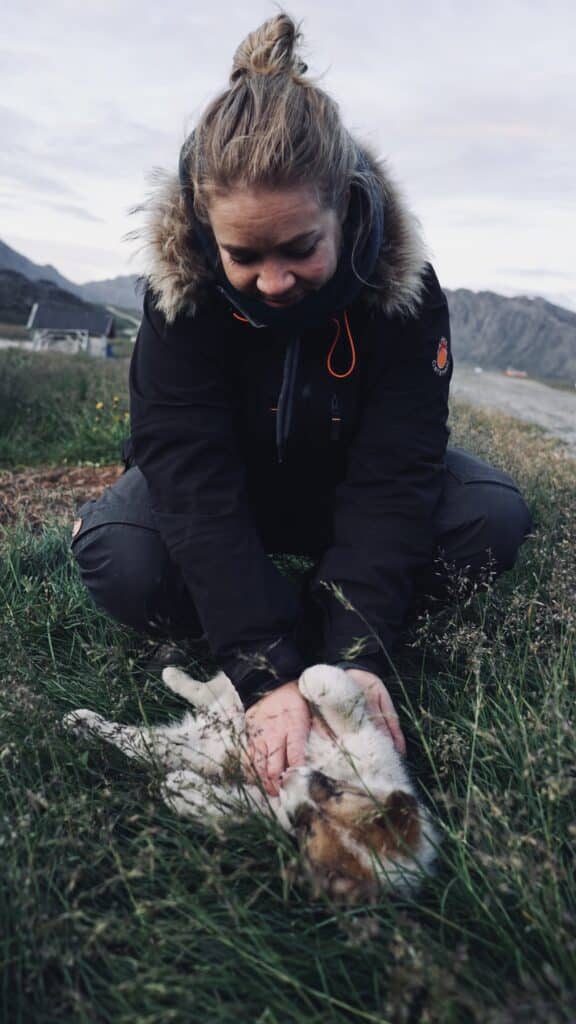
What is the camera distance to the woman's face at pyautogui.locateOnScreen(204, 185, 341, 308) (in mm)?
1968

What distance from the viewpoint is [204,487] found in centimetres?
235

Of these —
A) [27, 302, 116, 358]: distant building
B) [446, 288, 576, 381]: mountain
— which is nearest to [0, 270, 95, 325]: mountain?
[27, 302, 116, 358]: distant building

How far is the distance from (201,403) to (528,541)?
5.22ft

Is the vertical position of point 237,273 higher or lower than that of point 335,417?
higher

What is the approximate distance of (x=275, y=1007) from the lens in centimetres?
130

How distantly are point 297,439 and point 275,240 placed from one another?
2.43 feet

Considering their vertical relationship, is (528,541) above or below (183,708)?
above

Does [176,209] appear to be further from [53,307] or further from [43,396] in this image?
[53,307]

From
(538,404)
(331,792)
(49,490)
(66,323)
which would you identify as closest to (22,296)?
(66,323)

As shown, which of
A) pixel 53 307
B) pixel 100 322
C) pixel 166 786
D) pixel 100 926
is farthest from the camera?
pixel 100 322

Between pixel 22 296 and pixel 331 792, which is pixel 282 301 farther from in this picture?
pixel 22 296

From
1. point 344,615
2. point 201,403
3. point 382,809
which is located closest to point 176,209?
point 201,403

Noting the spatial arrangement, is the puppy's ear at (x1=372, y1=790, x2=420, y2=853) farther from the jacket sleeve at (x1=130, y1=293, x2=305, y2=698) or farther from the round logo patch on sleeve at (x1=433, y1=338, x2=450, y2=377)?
the round logo patch on sleeve at (x1=433, y1=338, x2=450, y2=377)

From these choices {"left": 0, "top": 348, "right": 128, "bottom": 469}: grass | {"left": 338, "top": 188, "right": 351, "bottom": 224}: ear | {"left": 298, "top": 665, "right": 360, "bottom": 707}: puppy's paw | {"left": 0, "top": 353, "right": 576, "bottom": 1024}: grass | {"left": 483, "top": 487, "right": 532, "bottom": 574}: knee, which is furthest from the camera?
{"left": 0, "top": 348, "right": 128, "bottom": 469}: grass
